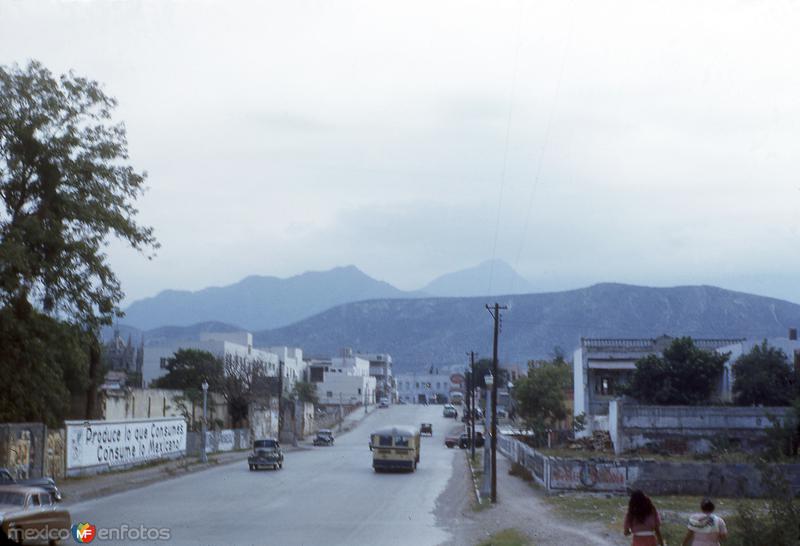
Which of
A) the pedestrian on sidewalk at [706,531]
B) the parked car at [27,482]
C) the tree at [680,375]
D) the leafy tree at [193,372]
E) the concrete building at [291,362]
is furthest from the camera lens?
the concrete building at [291,362]

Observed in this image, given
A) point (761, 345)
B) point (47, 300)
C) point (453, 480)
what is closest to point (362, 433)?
point (761, 345)

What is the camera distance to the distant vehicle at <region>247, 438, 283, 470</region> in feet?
164

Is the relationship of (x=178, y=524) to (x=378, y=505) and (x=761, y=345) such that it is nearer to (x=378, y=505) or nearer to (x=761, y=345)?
(x=378, y=505)

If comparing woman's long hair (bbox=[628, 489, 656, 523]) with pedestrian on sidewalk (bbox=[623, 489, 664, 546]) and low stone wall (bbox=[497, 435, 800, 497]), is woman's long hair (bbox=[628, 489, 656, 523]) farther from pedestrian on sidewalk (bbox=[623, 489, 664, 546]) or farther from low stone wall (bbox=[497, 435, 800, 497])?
low stone wall (bbox=[497, 435, 800, 497])

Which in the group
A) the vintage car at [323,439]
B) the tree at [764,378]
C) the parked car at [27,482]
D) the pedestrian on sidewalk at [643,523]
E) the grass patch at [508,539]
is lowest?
the vintage car at [323,439]

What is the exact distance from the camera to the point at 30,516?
16875 mm

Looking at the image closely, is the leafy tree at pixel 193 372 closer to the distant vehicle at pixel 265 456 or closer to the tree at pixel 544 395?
the tree at pixel 544 395

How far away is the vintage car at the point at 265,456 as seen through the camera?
50.0 metres

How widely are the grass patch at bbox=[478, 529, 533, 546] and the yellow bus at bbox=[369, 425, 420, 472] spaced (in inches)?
974

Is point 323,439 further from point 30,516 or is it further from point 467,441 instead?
point 30,516

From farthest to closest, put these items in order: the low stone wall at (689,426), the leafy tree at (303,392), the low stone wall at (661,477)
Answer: the leafy tree at (303,392) < the low stone wall at (689,426) < the low stone wall at (661,477)

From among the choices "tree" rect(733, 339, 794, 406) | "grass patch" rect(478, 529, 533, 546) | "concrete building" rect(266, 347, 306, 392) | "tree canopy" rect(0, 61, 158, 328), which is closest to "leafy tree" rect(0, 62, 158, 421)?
"tree canopy" rect(0, 61, 158, 328)

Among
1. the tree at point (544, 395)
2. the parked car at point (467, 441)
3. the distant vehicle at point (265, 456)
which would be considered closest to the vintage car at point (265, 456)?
the distant vehicle at point (265, 456)

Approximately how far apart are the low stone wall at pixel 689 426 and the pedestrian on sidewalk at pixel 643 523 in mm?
39961
